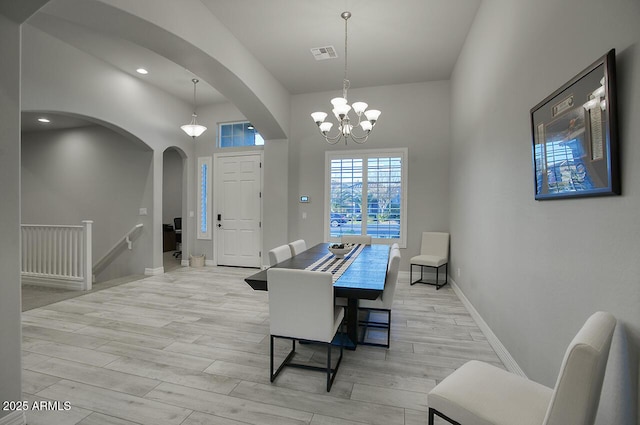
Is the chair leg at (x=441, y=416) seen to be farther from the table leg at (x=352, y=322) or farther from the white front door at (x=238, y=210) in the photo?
the white front door at (x=238, y=210)

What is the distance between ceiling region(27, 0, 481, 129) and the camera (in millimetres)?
3291

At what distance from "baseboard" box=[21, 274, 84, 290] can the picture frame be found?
6.00 metres

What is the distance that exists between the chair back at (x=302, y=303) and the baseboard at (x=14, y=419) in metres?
1.54

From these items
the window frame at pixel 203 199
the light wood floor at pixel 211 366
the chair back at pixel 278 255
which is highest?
the window frame at pixel 203 199

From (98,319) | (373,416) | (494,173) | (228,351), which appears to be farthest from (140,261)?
(494,173)

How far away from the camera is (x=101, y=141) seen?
6168 mm

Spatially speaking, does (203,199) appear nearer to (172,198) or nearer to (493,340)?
(172,198)

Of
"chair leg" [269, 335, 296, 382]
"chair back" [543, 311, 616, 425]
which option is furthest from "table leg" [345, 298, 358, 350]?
"chair back" [543, 311, 616, 425]

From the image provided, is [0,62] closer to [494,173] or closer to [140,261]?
[494,173]

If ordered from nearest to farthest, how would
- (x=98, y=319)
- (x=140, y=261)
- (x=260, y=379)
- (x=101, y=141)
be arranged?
(x=260, y=379)
(x=98, y=319)
(x=140, y=261)
(x=101, y=141)

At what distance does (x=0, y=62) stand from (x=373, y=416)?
2.96 meters

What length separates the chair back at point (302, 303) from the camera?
195 cm

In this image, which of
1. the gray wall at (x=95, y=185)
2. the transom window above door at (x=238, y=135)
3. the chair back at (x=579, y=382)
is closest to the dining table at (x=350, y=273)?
the chair back at (x=579, y=382)

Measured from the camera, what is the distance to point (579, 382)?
3.00 feet
